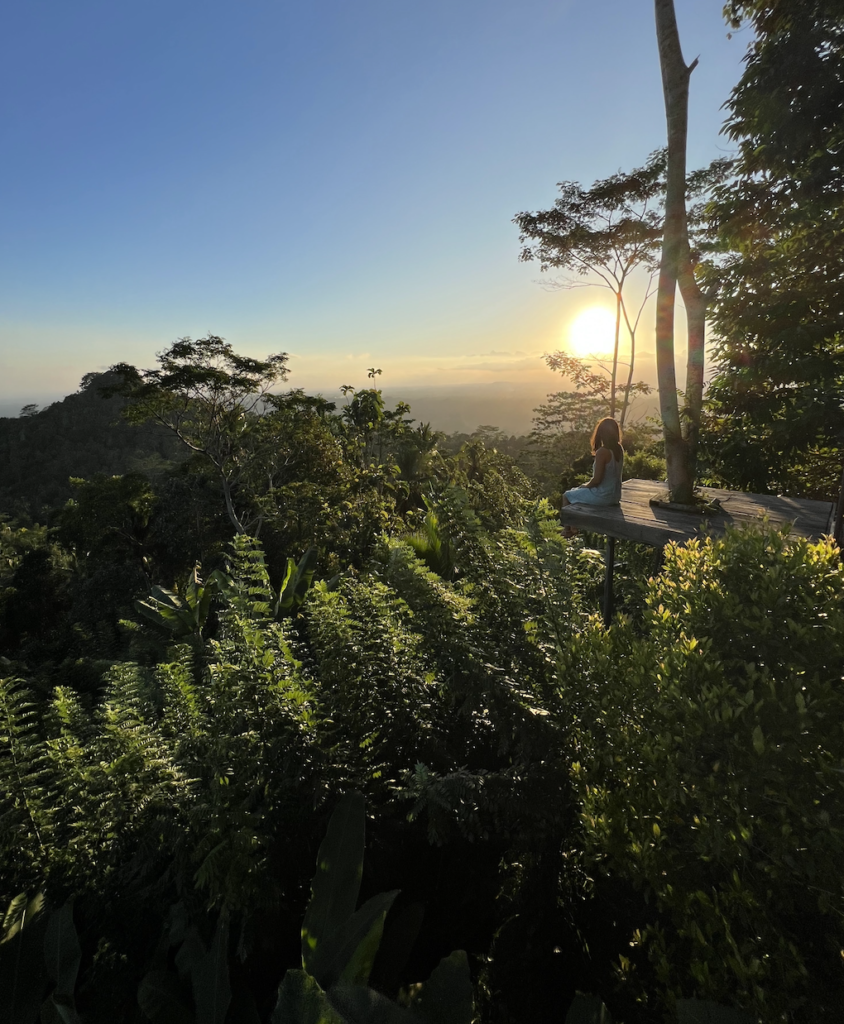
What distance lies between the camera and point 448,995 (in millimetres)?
1261

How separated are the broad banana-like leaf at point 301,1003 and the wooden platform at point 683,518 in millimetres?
2305

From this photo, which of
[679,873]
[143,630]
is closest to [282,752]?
[679,873]

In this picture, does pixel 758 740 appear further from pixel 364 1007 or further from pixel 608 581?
pixel 608 581

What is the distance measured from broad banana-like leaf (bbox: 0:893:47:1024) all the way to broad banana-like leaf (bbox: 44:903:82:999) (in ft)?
0.18

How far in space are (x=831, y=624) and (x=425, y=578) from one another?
1490 millimetres

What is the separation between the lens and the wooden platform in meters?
2.83

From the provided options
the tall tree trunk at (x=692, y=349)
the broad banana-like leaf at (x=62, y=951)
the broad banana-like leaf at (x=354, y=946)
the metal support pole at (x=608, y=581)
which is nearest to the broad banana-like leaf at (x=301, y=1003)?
the broad banana-like leaf at (x=354, y=946)

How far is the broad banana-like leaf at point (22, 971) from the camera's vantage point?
161cm

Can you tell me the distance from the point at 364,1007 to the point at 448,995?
231mm

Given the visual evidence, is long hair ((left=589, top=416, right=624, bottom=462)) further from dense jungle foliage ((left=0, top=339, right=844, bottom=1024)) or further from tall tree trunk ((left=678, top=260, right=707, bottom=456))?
dense jungle foliage ((left=0, top=339, right=844, bottom=1024))

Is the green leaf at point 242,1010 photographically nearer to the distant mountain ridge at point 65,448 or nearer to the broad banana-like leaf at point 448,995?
the broad banana-like leaf at point 448,995

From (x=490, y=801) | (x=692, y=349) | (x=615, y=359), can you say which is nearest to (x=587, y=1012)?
(x=490, y=801)

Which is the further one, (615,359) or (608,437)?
(615,359)

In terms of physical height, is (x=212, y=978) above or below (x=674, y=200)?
below
